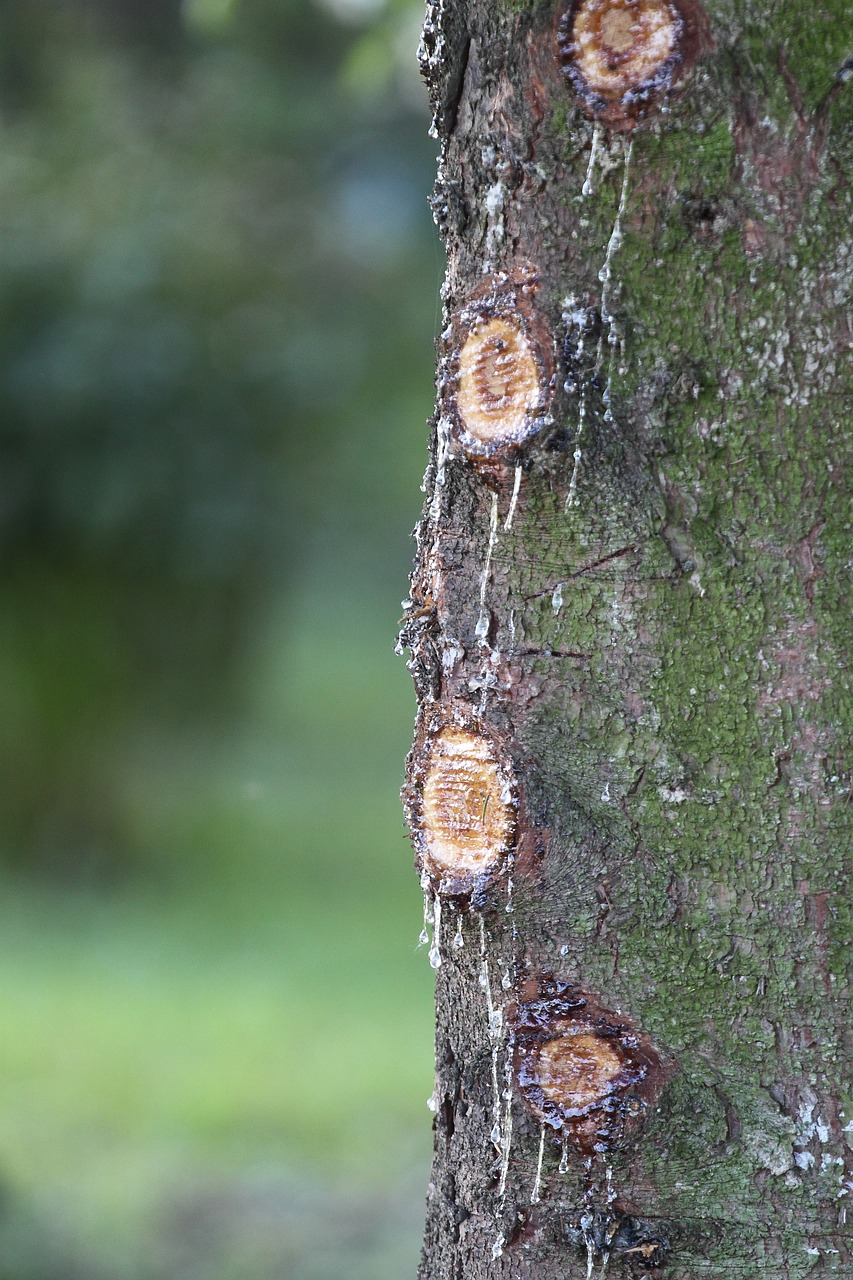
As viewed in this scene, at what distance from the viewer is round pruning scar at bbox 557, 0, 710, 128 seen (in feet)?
2.71

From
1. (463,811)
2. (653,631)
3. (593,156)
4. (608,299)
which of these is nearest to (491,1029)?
(463,811)

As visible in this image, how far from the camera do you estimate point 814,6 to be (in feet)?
2.68

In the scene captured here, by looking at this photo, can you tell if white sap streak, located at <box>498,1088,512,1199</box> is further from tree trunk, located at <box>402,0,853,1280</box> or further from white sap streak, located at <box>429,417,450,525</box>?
white sap streak, located at <box>429,417,450,525</box>

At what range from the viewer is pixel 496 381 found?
909mm

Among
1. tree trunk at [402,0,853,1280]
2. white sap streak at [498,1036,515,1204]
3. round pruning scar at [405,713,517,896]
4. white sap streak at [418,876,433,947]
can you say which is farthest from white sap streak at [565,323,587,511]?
white sap streak at [498,1036,515,1204]

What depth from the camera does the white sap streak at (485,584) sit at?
95cm

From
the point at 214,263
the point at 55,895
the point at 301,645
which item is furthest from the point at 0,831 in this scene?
the point at 301,645

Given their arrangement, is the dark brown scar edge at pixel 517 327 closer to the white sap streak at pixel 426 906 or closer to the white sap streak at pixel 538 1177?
the white sap streak at pixel 426 906

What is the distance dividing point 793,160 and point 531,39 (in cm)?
22

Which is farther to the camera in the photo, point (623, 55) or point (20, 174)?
point (20, 174)

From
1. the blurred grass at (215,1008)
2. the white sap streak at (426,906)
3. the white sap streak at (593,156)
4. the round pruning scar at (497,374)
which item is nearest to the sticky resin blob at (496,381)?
the round pruning scar at (497,374)

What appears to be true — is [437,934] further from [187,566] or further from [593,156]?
[187,566]

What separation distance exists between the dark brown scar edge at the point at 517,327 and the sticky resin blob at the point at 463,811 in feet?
0.73

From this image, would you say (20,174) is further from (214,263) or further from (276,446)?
(276,446)
